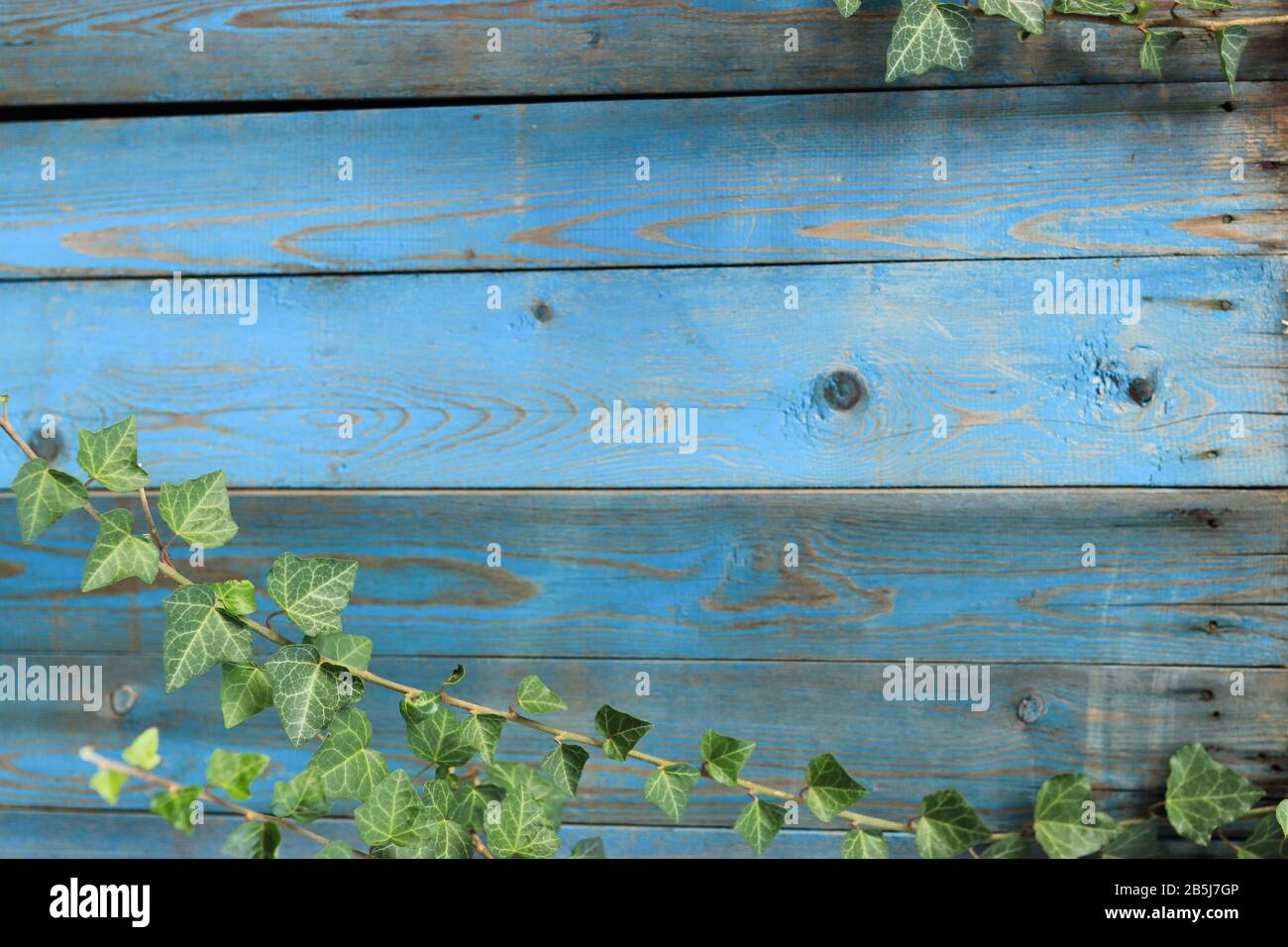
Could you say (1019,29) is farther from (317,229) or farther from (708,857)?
(708,857)

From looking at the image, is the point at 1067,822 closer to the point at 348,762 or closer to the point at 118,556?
the point at 348,762

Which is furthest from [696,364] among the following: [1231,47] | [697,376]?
[1231,47]

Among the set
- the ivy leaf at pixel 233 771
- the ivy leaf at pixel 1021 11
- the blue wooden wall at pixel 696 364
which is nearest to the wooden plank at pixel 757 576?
the blue wooden wall at pixel 696 364

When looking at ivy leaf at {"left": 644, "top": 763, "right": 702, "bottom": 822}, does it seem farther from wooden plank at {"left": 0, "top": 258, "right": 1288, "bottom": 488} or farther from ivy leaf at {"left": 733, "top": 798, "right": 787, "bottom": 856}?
wooden plank at {"left": 0, "top": 258, "right": 1288, "bottom": 488}

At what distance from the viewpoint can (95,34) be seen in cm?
105

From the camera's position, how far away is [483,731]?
875mm

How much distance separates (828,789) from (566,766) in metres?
0.27

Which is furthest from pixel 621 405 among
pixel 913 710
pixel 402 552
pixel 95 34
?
pixel 95 34

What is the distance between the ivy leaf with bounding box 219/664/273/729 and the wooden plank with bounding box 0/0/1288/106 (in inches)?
25.1

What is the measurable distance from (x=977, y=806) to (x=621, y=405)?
0.61 meters

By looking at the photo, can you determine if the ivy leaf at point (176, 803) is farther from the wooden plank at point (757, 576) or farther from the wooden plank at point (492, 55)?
the wooden plank at point (492, 55)

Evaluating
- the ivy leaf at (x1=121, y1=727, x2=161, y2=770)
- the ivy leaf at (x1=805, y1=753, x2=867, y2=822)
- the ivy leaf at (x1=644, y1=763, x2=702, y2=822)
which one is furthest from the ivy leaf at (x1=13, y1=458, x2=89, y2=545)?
the ivy leaf at (x1=805, y1=753, x2=867, y2=822)

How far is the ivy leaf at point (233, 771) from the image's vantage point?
2.22ft
